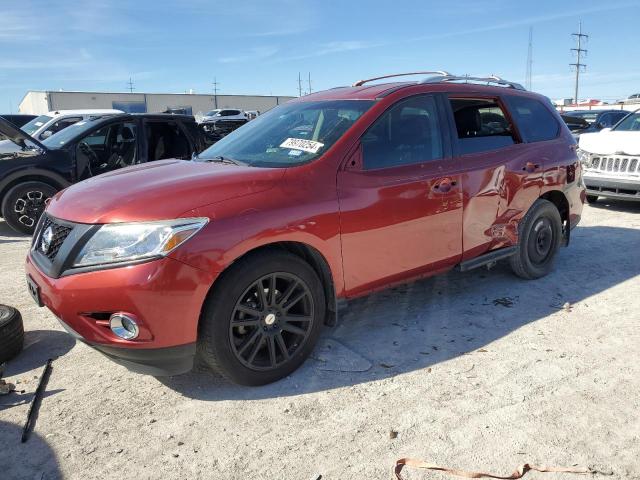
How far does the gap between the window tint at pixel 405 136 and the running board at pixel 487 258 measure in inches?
36.6

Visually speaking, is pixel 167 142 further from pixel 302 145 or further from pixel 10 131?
pixel 302 145

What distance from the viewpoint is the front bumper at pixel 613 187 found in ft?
25.1

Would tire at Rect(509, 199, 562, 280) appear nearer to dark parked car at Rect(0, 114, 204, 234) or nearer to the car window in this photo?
dark parked car at Rect(0, 114, 204, 234)

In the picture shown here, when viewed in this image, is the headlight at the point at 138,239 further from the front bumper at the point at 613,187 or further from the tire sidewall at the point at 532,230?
the front bumper at the point at 613,187

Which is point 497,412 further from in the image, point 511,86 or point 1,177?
point 1,177

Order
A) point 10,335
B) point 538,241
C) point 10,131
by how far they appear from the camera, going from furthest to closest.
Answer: point 10,131
point 538,241
point 10,335

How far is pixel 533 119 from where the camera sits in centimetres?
486

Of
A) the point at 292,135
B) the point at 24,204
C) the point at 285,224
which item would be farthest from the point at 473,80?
the point at 24,204

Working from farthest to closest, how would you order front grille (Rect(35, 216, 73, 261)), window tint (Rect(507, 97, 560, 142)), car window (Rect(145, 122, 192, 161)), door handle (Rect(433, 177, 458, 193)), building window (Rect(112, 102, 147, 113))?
building window (Rect(112, 102, 147, 113))
car window (Rect(145, 122, 192, 161))
window tint (Rect(507, 97, 560, 142))
door handle (Rect(433, 177, 458, 193))
front grille (Rect(35, 216, 73, 261))

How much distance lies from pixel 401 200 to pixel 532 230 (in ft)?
6.22

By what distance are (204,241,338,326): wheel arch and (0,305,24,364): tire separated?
1.77 metres

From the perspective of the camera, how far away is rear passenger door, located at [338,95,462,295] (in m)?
3.35

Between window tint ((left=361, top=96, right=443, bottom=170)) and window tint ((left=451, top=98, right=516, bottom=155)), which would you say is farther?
window tint ((left=451, top=98, right=516, bottom=155))

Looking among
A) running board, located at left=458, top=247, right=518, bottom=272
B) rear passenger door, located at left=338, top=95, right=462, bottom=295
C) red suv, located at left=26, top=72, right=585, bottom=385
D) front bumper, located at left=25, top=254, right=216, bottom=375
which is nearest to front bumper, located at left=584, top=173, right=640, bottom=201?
red suv, located at left=26, top=72, right=585, bottom=385
